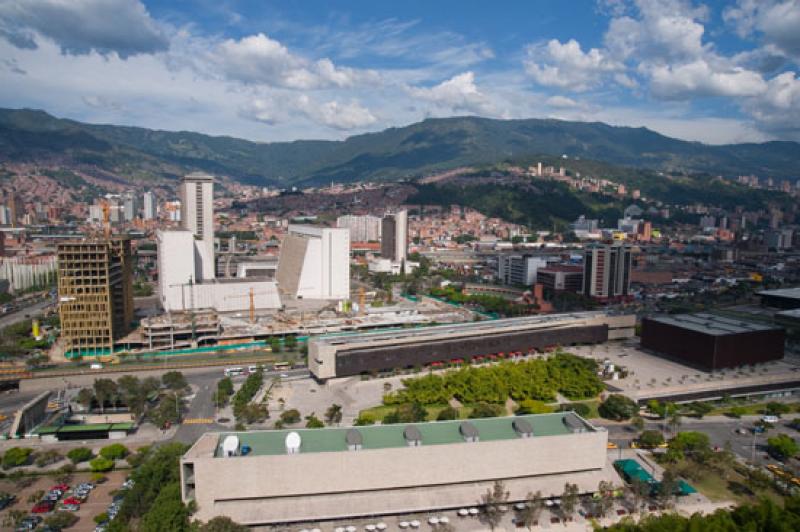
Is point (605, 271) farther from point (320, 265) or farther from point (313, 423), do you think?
point (313, 423)

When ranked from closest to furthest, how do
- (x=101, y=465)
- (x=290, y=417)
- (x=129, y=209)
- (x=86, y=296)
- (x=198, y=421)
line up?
1. (x=101, y=465)
2. (x=290, y=417)
3. (x=198, y=421)
4. (x=86, y=296)
5. (x=129, y=209)

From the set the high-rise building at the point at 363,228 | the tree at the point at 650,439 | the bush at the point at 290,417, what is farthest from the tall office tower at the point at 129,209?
the tree at the point at 650,439

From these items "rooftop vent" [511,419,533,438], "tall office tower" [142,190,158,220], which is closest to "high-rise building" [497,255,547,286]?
"rooftop vent" [511,419,533,438]

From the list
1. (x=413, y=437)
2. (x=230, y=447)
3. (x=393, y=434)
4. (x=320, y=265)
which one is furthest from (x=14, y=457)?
(x=320, y=265)

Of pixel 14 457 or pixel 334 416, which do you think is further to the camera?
pixel 334 416

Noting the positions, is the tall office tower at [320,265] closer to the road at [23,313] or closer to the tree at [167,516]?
the road at [23,313]

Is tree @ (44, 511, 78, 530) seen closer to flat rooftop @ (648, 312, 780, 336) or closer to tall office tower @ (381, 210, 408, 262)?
flat rooftop @ (648, 312, 780, 336)

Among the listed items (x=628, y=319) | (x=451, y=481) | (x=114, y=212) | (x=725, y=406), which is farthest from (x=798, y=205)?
(x=114, y=212)
